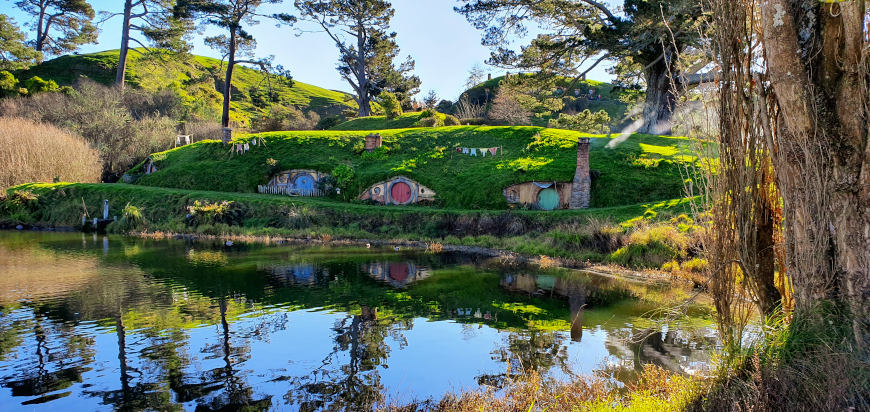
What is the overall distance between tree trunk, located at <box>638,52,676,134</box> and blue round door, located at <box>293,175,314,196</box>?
77.5 feet

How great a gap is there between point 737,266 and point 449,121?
142 feet

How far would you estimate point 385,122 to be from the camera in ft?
172

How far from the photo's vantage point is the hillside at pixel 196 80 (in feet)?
170

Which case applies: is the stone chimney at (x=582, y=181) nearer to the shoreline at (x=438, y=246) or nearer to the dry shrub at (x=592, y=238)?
the dry shrub at (x=592, y=238)

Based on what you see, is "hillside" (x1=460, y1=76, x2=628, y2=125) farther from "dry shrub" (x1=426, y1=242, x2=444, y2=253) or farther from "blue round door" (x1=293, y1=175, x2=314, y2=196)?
"dry shrub" (x1=426, y1=242, x2=444, y2=253)

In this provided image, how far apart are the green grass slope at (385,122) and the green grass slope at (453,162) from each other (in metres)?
7.92

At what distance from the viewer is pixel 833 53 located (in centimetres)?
537

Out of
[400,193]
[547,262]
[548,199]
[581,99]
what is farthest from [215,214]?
[581,99]

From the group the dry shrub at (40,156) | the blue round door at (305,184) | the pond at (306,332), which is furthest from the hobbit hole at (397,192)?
the dry shrub at (40,156)

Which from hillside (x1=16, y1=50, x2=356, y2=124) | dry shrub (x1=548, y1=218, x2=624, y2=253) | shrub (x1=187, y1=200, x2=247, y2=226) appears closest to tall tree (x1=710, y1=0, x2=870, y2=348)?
dry shrub (x1=548, y1=218, x2=624, y2=253)

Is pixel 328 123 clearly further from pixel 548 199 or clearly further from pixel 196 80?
pixel 548 199

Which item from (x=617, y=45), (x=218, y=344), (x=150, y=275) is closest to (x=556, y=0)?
(x=617, y=45)

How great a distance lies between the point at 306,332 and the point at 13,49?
210ft

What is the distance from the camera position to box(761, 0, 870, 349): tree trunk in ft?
16.9
